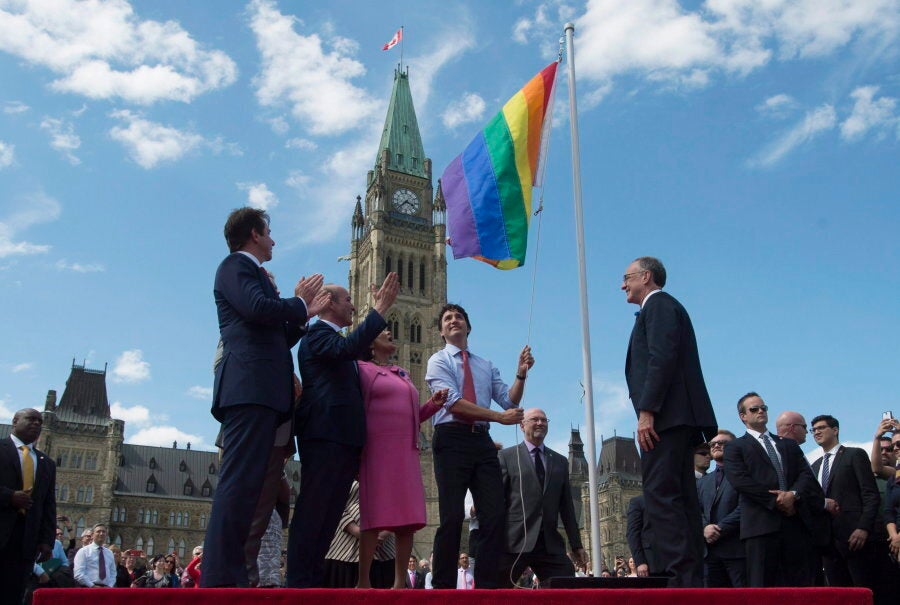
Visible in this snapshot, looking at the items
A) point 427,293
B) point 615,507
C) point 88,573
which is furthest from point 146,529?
point 88,573

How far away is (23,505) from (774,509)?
662 cm

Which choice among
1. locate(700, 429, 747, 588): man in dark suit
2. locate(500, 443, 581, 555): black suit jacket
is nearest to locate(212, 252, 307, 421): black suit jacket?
locate(500, 443, 581, 555): black suit jacket

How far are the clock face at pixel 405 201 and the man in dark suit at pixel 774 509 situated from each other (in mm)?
71139

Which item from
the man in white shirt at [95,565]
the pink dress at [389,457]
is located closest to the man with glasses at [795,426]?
the pink dress at [389,457]

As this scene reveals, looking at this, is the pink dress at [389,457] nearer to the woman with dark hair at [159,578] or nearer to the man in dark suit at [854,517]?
the man in dark suit at [854,517]

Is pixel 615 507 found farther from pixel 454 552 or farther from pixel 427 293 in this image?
pixel 454 552

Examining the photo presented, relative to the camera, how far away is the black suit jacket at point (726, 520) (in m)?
7.55

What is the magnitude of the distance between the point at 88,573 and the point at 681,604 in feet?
34.6

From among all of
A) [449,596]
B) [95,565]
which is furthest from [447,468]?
[95,565]

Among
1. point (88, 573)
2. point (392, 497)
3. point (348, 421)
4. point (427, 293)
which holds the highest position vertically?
point (427, 293)

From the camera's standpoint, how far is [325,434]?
17.4ft

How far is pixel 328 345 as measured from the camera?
552 cm

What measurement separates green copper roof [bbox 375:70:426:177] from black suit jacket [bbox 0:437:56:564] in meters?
71.0

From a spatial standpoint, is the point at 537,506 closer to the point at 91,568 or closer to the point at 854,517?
the point at 854,517
